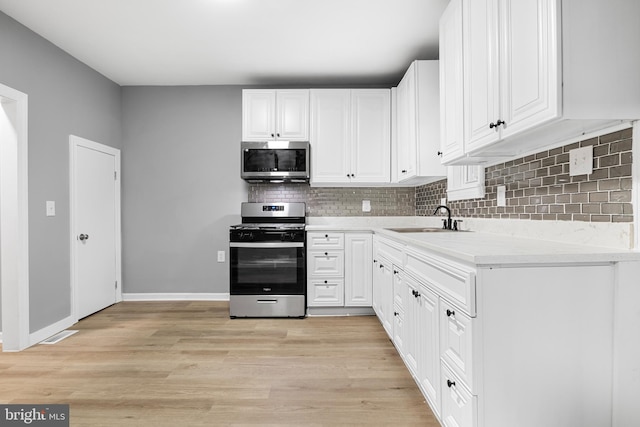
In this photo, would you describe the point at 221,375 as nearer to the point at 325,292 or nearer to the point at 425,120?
the point at 325,292

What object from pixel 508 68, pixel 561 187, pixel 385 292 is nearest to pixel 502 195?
pixel 561 187

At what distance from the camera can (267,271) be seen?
3.36m

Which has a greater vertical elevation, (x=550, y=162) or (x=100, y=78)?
(x=100, y=78)

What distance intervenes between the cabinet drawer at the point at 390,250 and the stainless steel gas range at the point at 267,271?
2.54 feet

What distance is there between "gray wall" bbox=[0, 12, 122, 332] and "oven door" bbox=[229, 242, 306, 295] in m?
1.49

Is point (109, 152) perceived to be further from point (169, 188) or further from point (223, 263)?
point (223, 263)

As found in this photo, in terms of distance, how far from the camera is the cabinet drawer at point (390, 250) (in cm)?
228

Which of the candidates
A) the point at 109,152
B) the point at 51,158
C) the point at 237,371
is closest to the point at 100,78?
the point at 109,152

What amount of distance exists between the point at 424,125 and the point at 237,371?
7.93 feet

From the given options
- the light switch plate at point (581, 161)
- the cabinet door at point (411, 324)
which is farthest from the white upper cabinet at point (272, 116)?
the light switch plate at point (581, 161)

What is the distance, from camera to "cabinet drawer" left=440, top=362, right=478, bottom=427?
1188 mm

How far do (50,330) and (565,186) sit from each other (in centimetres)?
384

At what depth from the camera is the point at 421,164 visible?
296 centimetres

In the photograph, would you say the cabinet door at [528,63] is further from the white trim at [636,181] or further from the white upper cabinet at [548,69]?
the white trim at [636,181]
